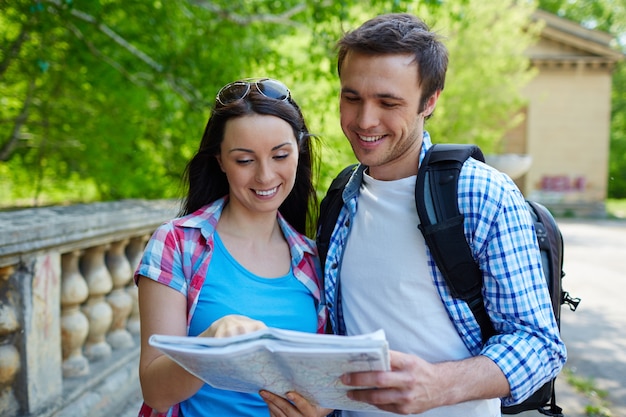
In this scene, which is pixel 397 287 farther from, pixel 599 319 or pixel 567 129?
pixel 567 129

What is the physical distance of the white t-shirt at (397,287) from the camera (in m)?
1.82

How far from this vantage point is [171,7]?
6496mm

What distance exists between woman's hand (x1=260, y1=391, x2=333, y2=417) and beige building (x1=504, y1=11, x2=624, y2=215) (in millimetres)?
26628

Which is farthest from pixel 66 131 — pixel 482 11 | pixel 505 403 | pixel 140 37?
pixel 482 11

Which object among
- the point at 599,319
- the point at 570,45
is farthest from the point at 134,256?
the point at 570,45

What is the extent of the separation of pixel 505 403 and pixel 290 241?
2.94 ft

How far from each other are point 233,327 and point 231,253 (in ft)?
1.80

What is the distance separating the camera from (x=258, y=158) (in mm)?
1965

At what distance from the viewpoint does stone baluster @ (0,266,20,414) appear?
249cm

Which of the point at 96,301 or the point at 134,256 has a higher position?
the point at 134,256

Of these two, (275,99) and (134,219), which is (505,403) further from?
(134,219)

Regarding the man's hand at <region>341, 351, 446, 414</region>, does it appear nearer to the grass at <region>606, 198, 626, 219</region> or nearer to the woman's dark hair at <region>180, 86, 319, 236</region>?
the woman's dark hair at <region>180, 86, 319, 236</region>

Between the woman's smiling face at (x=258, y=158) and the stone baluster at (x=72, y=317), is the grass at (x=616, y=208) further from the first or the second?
the woman's smiling face at (x=258, y=158)

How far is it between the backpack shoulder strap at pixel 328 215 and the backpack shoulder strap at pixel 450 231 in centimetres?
43
